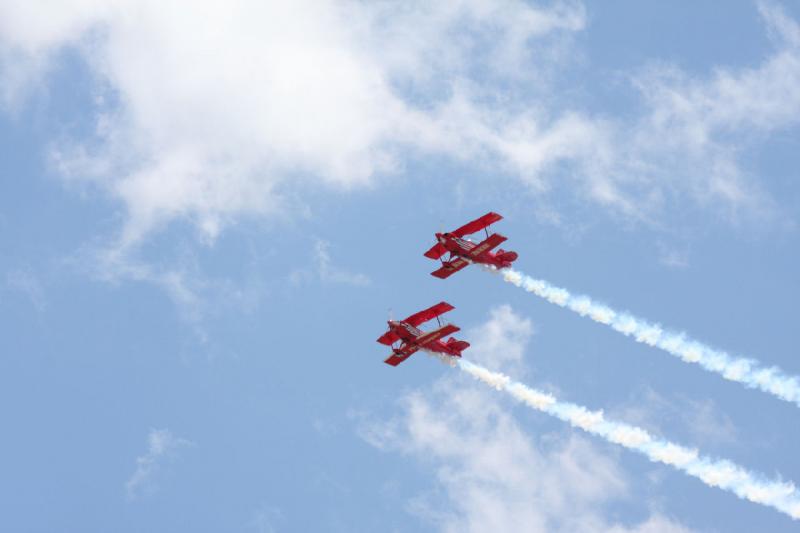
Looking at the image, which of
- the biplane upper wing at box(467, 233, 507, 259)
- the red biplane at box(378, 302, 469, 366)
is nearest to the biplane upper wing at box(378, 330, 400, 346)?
the red biplane at box(378, 302, 469, 366)

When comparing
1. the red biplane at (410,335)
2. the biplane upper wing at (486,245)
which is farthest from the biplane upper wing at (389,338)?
the biplane upper wing at (486,245)

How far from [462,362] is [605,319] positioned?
14767mm

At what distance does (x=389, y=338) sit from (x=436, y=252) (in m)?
9.01

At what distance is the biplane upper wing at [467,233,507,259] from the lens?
131 metres

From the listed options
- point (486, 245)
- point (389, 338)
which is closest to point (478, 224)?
point (486, 245)

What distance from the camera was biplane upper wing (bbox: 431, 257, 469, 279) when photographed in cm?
13388

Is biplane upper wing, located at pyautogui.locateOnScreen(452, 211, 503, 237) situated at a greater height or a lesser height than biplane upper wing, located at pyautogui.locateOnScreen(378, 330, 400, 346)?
greater

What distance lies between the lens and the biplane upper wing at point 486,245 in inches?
5162

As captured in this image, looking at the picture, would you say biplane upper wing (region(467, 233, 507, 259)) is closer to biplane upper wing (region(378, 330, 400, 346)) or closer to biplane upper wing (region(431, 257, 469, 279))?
biplane upper wing (region(431, 257, 469, 279))

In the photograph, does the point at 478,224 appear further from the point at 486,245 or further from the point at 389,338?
the point at 389,338

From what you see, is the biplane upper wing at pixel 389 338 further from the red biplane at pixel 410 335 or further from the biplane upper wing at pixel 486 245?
the biplane upper wing at pixel 486 245

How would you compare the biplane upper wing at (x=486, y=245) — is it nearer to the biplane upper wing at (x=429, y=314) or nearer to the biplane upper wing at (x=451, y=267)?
the biplane upper wing at (x=451, y=267)

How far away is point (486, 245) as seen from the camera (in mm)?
132250

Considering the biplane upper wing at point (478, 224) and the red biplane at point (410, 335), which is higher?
the biplane upper wing at point (478, 224)
